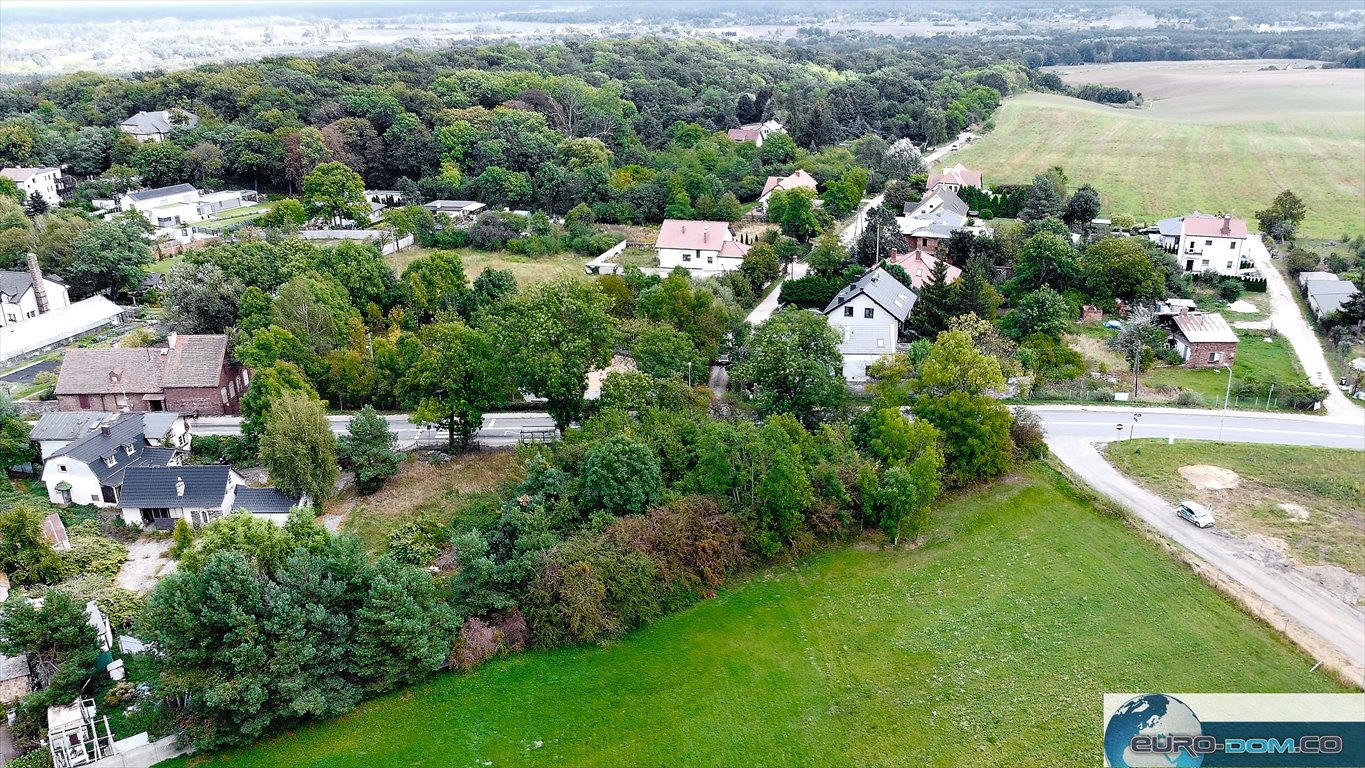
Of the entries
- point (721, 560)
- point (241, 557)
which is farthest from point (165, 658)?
point (721, 560)

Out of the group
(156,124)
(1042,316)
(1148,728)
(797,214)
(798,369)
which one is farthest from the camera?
(156,124)

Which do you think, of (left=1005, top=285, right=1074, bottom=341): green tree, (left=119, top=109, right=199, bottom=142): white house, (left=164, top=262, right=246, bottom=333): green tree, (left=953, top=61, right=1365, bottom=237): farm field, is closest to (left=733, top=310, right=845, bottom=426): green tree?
(left=1005, top=285, right=1074, bottom=341): green tree

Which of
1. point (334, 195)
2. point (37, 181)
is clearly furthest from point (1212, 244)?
point (37, 181)

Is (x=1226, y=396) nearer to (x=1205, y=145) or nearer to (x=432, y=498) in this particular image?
(x=432, y=498)

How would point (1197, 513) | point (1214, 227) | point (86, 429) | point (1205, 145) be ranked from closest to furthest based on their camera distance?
point (1197, 513) < point (86, 429) < point (1214, 227) < point (1205, 145)

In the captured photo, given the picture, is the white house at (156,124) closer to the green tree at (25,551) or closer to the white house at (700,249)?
the white house at (700,249)

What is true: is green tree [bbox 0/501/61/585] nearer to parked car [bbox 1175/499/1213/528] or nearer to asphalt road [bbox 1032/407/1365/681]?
asphalt road [bbox 1032/407/1365/681]
